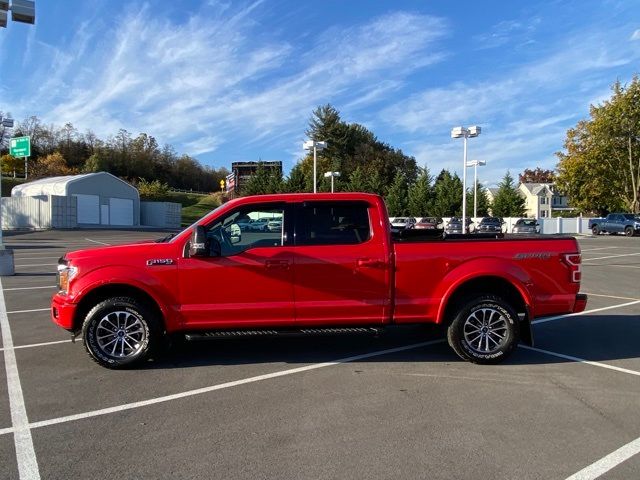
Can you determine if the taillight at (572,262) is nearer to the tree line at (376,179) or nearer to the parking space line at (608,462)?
the parking space line at (608,462)

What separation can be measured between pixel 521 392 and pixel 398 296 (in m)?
1.60

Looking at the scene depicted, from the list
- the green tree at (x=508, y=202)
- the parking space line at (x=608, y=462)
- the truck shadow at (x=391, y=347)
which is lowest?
the parking space line at (x=608, y=462)

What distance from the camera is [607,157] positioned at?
56781 mm

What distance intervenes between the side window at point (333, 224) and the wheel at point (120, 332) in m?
1.90

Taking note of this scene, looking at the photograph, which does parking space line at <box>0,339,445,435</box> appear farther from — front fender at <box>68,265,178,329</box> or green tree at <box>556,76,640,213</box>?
green tree at <box>556,76,640,213</box>

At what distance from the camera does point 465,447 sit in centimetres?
393

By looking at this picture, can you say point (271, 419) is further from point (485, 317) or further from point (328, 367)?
point (485, 317)

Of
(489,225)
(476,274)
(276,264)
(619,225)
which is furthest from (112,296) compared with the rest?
(619,225)

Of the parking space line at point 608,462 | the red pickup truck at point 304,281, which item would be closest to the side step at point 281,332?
the red pickup truck at point 304,281

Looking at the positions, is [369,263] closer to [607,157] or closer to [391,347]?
[391,347]

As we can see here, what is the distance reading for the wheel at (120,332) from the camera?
18.7 feet

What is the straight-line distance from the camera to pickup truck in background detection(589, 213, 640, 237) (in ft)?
148

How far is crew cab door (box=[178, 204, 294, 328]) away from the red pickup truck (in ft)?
0.04

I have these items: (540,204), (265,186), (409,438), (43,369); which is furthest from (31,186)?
(540,204)
